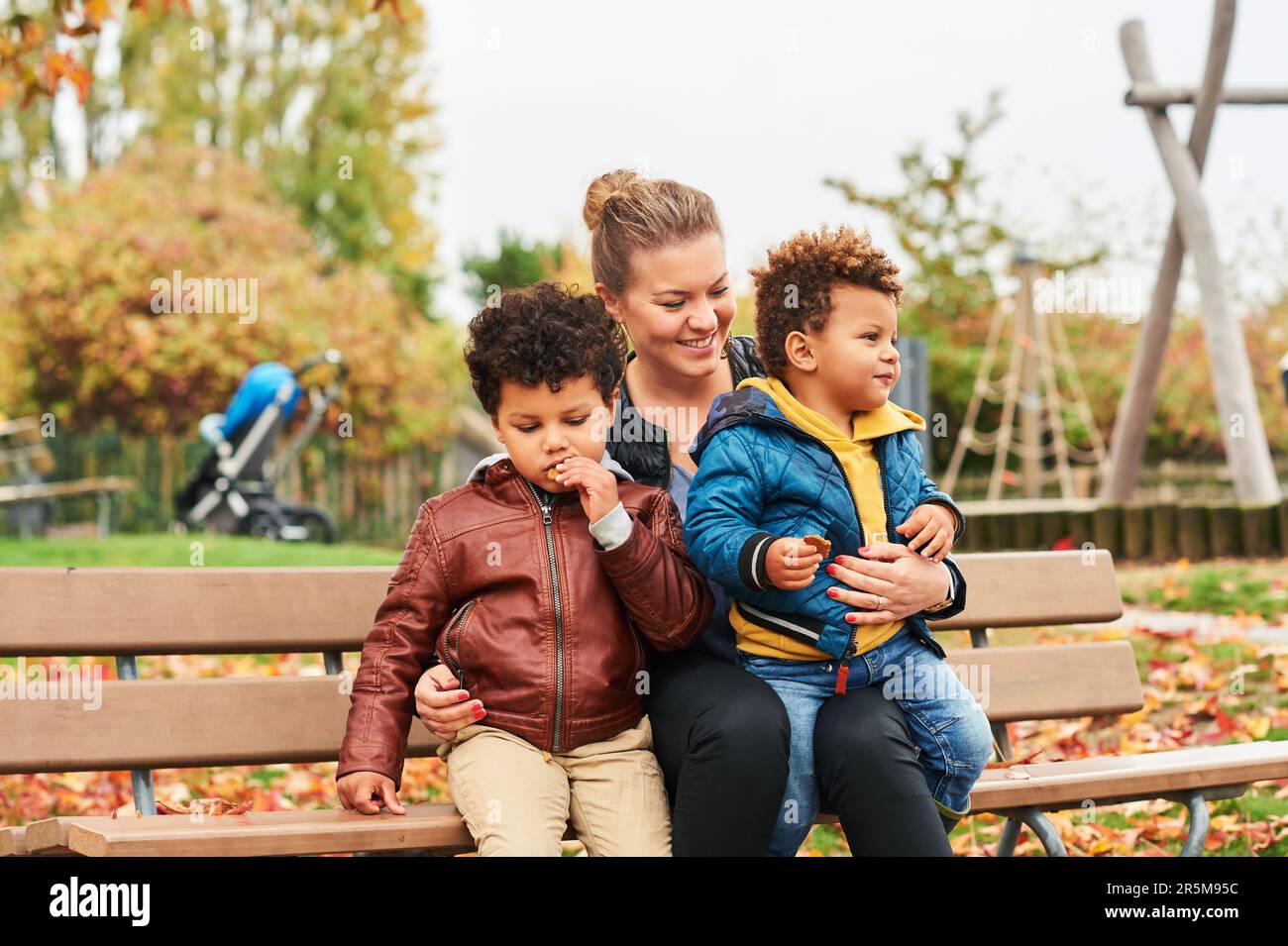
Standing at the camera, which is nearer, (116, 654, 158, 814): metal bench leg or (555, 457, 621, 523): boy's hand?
(555, 457, 621, 523): boy's hand

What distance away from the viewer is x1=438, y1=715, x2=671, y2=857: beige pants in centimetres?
241

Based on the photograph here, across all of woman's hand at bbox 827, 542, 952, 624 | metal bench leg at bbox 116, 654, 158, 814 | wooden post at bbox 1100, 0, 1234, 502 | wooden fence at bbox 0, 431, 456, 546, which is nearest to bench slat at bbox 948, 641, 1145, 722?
woman's hand at bbox 827, 542, 952, 624

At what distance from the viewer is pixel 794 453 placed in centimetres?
259

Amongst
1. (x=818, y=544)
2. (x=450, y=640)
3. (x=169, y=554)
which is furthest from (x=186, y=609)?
(x=169, y=554)

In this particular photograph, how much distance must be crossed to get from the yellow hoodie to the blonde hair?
0.43 metres

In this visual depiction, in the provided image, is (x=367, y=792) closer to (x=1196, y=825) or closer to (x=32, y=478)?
(x=1196, y=825)

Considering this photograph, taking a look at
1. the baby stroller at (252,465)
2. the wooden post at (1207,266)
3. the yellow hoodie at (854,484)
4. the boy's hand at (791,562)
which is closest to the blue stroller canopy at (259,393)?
the baby stroller at (252,465)

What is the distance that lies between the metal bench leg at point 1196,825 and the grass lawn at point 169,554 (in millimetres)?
6458

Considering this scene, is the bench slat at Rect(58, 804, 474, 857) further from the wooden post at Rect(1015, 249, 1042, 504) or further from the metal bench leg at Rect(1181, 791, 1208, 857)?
the wooden post at Rect(1015, 249, 1042, 504)

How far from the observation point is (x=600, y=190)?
3.22 metres

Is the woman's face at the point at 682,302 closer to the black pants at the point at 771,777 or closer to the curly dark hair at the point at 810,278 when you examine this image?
the curly dark hair at the point at 810,278
